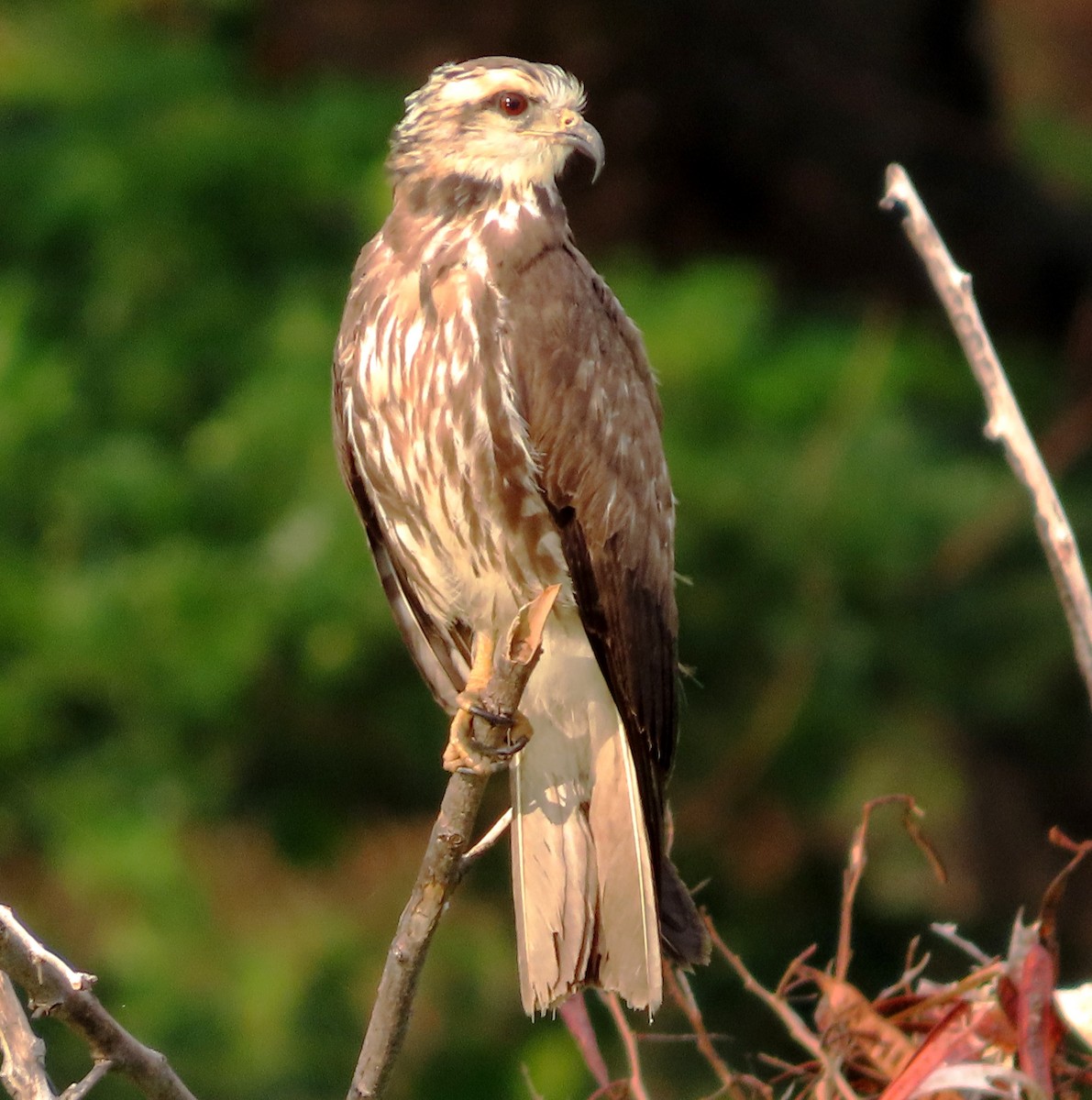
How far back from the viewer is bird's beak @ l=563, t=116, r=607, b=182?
3.15 metres

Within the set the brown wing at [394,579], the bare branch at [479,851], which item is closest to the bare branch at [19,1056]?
the bare branch at [479,851]

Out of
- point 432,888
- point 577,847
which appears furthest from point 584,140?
point 432,888

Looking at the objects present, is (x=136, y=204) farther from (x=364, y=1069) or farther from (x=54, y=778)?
(x=364, y=1069)

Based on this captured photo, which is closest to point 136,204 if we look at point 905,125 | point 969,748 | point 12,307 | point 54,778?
point 12,307

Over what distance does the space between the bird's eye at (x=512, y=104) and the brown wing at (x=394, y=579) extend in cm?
32

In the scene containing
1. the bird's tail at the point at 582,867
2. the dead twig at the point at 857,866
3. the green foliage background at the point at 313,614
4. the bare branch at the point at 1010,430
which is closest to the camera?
the bare branch at the point at 1010,430

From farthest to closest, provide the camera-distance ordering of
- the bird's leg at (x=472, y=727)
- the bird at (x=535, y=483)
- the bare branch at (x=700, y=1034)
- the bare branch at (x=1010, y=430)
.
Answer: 1. the bird at (x=535, y=483)
2. the bird's leg at (x=472, y=727)
3. the bare branch at (x=700, y=1034)
4. the bare branch at (x=1010, y=430)

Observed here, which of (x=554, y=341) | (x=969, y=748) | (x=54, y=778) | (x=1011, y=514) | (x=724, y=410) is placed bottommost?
(x=969, y=748)

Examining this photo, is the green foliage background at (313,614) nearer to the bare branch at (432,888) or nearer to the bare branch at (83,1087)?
the bare branch at (432,888)

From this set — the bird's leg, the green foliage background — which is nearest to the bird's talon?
the bird's leg

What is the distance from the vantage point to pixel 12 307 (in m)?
5.61

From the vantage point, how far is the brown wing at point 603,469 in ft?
9.76

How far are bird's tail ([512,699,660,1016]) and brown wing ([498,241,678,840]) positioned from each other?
0.24 ft

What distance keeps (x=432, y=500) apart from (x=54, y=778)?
3233 mm
